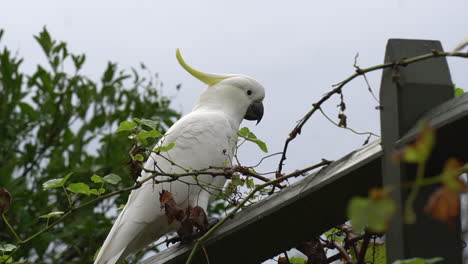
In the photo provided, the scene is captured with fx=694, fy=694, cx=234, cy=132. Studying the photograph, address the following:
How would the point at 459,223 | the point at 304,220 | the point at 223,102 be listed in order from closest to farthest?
the point at 459,223 < the point at 304,220 < the point at 223,102

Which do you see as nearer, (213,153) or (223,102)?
(213,153)

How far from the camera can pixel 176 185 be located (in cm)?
211

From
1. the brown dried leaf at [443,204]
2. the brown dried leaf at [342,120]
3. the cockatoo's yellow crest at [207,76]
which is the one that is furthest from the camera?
the cockatoo's yellow crest at [207,76]

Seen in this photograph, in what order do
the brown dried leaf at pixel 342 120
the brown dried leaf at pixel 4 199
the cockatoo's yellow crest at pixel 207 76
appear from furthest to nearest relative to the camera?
1. the cockatoo's yellow crest at pixel 207 76
2. the brown dried leaf at pixel 4 199
3. the brown dried leaf at pixel 342 120

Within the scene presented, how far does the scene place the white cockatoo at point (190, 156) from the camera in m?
1.95

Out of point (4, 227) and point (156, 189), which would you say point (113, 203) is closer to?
point (4, 227)

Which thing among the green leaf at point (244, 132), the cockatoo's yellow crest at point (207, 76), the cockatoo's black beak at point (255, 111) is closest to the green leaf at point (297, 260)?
the green leaf at point (244, 132)

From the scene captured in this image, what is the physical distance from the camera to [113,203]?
12.7 ft

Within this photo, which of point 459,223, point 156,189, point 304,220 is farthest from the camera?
point 156,189

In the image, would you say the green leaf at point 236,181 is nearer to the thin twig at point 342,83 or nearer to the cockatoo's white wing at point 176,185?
the thin twig at point 342,83

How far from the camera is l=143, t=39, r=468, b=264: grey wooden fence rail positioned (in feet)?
2.87

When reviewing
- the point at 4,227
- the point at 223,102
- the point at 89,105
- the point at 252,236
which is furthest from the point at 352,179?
the point at 89,105

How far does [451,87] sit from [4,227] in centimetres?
305

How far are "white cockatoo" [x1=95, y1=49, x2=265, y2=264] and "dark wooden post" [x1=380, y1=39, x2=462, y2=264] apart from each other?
0.85 metres
